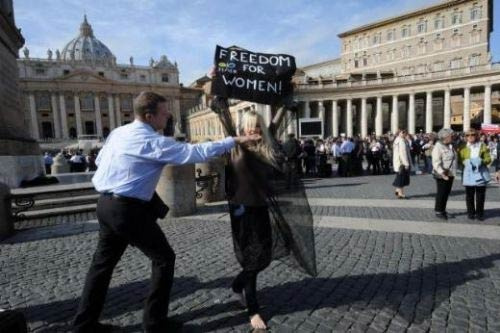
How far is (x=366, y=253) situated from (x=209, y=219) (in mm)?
3676

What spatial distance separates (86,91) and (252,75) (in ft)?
356

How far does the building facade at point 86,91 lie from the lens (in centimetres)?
9625

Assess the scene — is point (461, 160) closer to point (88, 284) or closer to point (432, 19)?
point (88, 284)

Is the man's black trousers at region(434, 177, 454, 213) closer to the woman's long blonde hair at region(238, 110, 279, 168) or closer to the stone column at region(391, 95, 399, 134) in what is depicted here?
the woman's long blonde hair at region(238, 110, 279, 168)

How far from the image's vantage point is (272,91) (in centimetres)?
343

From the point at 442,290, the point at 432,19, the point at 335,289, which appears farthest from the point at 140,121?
the point at 432,19

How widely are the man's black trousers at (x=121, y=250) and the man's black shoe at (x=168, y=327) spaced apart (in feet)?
0.10

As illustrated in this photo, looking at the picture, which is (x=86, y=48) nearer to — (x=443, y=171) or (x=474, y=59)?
(x=474, y=59)

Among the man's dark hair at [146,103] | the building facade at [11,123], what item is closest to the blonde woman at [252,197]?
the man's dark hair at [146,103]

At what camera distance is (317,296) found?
381cm

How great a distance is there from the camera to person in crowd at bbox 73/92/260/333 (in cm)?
280

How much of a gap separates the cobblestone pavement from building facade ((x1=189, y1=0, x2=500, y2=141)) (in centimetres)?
4815

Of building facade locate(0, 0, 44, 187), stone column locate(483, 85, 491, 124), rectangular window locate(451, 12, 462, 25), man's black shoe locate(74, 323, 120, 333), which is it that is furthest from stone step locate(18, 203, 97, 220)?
rectangular window locate(451, 12, 462, 25)

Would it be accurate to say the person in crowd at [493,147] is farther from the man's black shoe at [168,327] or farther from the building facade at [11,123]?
the building facade at [11,123]
